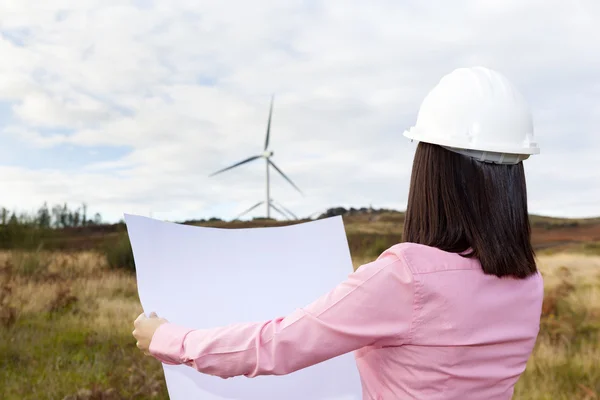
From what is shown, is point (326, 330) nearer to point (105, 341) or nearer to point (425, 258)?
point (425, 258)

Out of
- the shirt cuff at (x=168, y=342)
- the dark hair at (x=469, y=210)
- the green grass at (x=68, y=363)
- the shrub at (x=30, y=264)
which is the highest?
the dark hair at (x=469, y=210)

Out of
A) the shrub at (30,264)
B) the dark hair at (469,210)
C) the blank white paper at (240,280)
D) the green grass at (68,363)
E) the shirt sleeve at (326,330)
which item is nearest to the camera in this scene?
the shirt sleeve at (326,330)

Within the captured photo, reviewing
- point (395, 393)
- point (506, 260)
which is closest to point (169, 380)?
point (395, 393)

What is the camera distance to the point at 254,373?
1473 millimetres

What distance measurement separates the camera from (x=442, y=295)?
1425mm

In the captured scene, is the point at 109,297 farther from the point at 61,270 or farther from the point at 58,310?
the point at 61,270

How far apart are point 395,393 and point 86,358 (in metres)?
5.14

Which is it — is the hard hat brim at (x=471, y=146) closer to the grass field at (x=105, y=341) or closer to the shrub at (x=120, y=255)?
the grass field at (x=105, y=341)

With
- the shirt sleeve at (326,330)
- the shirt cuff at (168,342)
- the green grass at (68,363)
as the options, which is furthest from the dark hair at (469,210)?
the green grass at (68,363)

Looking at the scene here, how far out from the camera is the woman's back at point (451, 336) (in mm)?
1419

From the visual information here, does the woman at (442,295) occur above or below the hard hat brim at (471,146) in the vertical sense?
below

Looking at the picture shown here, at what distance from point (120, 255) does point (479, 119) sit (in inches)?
460

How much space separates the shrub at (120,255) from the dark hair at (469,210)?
447 inches

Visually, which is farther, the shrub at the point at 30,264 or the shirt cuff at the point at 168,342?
the shrub at the point at 30,264
